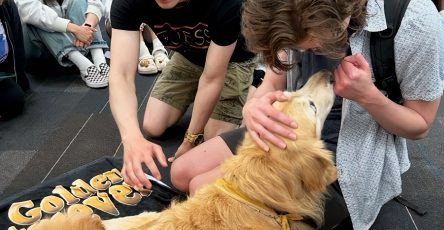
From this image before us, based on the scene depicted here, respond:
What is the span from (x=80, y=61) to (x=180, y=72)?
1.38 m

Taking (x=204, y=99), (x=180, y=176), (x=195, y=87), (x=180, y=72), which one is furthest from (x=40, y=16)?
(x=180, y=176)

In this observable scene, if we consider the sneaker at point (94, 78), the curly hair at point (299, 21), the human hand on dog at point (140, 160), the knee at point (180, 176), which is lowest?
the sneaker at point (94, 78)

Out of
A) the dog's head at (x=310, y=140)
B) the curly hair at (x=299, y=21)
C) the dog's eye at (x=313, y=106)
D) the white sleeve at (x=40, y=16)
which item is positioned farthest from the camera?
the white sleeve at (x=40, y=16)

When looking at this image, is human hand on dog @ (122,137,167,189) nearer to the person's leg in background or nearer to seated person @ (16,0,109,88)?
seated person @ (16,0,109,88)

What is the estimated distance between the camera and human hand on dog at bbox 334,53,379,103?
1.38 metres

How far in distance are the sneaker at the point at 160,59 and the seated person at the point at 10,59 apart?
1105 mm

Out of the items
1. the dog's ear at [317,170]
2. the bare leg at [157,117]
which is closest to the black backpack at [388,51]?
the dog's ear at [317,170]

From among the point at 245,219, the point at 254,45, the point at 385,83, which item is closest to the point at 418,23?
the point at 385,83

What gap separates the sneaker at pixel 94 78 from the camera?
381 centimetres

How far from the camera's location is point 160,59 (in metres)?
4.02

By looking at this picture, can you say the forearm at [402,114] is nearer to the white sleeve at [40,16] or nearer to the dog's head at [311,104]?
the dog's head at [311,104]

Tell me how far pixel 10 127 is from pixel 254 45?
251 cm

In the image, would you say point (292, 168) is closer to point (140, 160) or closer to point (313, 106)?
point (313, 106)

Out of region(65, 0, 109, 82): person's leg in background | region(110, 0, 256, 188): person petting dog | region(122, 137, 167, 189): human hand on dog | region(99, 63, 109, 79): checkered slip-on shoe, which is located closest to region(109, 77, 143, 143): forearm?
region(110, 0, 256, 188): person petting dog
